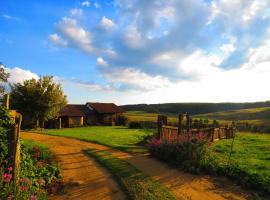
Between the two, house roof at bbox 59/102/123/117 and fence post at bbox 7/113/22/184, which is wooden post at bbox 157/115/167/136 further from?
house roof at bbox 59/102/123/117

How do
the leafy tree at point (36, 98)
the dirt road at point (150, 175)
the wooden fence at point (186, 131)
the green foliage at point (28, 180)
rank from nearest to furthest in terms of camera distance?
the green foliage at point (28, 180), the dirt road at point (150, 175), the wooden fence at point (186, 131), the leafy tree at point (36, 98)

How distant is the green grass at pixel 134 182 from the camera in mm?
9383

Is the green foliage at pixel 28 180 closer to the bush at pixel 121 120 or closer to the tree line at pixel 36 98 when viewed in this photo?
the tree line at pixel 36 98

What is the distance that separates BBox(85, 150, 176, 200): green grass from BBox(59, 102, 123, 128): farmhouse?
1616 inches

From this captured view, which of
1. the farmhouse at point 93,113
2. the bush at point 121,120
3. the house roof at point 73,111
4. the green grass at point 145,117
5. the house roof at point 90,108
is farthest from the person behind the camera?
the green grass at point 145,117

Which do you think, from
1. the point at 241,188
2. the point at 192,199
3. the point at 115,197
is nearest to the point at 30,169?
the point at 115,197

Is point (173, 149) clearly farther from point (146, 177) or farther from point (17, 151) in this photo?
point (17, 151)

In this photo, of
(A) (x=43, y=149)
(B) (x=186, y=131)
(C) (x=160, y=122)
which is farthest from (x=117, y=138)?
(A) (x=43, y=149)

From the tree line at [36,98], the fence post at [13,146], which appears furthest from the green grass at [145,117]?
the fence post at [13,146]

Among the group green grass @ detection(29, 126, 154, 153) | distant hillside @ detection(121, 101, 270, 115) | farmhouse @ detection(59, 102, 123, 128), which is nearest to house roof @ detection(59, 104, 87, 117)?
farmhouse @ detection(59, 102, 123, 128)

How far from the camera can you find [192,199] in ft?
31.6

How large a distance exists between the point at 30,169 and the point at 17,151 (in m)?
1.41

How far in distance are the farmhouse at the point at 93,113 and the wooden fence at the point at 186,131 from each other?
3120 cm

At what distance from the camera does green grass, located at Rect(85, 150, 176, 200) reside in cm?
938
